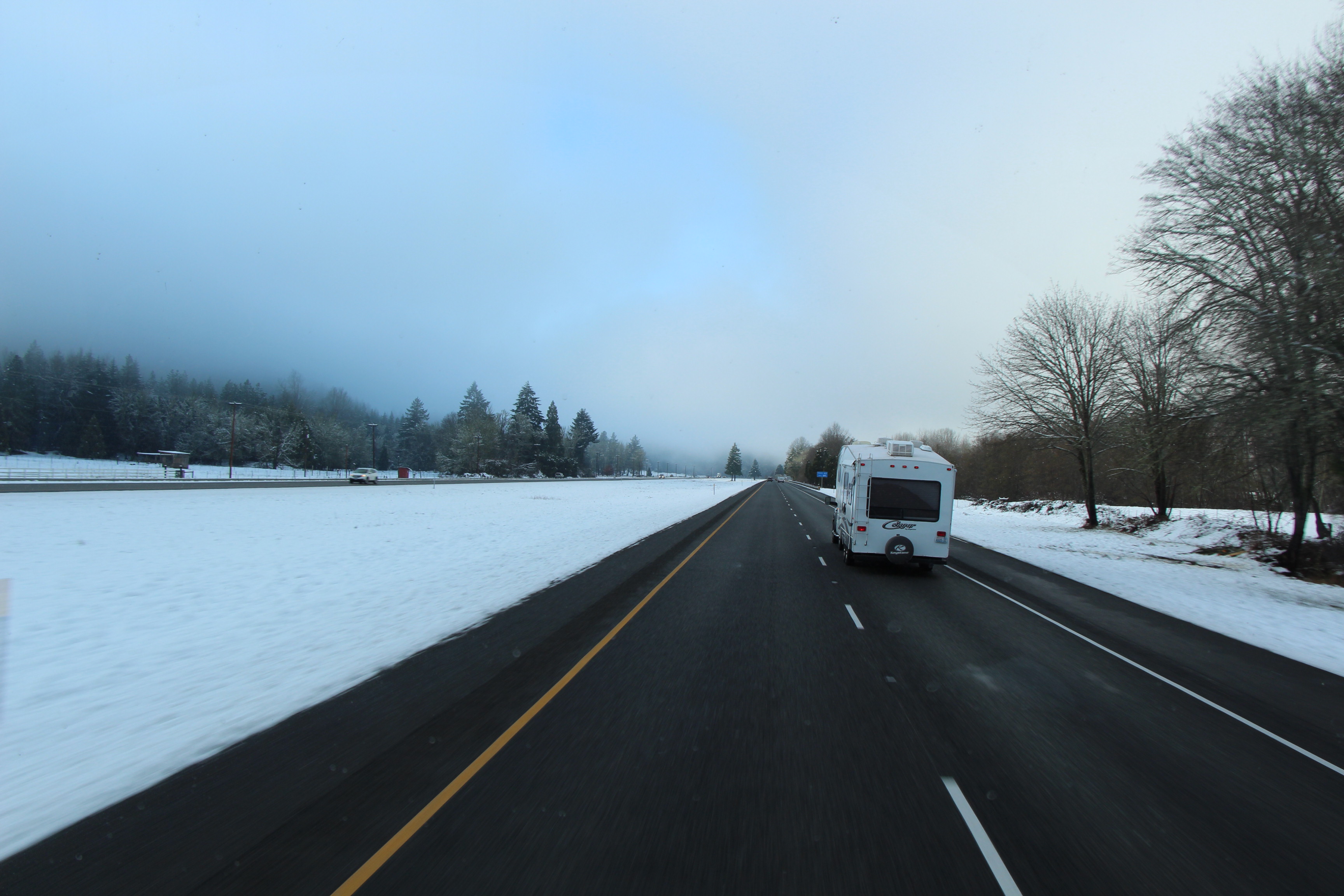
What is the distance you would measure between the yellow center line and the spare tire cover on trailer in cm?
859

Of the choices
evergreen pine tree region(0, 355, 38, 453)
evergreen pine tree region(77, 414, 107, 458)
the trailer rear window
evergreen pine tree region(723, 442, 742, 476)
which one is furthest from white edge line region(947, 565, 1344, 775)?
evergreen pine tree region(723, 442, 742, 476)

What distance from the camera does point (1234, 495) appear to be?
22.8 meters

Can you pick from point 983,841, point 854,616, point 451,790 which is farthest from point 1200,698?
point 451,790

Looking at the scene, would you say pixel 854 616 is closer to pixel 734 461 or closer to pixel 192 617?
pixel 192 617

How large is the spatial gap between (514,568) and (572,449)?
10770 centimetres

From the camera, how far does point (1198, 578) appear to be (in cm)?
1495

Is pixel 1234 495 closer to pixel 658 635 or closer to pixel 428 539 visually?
pixel 658 635

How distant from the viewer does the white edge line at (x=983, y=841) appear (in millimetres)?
3127

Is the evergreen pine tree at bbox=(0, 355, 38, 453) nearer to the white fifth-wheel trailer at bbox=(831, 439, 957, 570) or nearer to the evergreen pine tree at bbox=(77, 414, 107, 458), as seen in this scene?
the evergreen pine tree at bbox=(77, 414, 107, 458)

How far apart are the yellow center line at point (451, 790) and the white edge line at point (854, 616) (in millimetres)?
3913

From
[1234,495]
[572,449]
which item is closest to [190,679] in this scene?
[1234,495]

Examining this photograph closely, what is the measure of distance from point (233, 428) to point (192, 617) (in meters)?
71.2

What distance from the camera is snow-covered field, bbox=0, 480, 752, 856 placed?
444 centimetres

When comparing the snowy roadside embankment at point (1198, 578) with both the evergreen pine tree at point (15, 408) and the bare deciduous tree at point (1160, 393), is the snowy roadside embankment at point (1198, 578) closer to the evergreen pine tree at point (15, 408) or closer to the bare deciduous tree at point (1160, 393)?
the bare deciduous tree at point (1160, 393)
